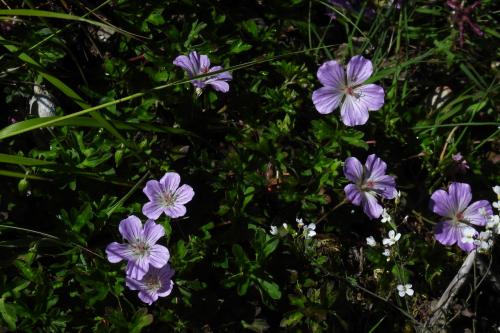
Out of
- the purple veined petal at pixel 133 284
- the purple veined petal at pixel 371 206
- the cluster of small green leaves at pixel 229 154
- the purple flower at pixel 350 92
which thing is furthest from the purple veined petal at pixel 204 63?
the purple veined petal at pixel 133 284

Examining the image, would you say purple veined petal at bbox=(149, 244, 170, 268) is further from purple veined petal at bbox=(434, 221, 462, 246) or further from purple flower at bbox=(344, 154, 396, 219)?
purple veined petal at bbox=(434, 221, 462, 246)

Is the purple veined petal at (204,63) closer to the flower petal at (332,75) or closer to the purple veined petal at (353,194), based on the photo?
the flower petal at (332,75)

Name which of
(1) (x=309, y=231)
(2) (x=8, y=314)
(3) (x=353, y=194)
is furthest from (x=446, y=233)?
(2) (x=8, y=314)

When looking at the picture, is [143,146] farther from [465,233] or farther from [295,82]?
[465,233]

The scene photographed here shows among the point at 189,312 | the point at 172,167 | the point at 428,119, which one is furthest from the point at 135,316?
the point at 428,119

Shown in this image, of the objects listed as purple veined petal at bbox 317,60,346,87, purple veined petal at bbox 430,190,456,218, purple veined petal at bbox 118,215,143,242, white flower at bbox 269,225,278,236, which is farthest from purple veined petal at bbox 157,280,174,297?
purple veined petal at bbox 430,190,456,218

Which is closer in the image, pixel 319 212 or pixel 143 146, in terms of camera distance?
pixel 143 146

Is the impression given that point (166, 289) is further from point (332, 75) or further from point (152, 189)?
point (332, 75)
